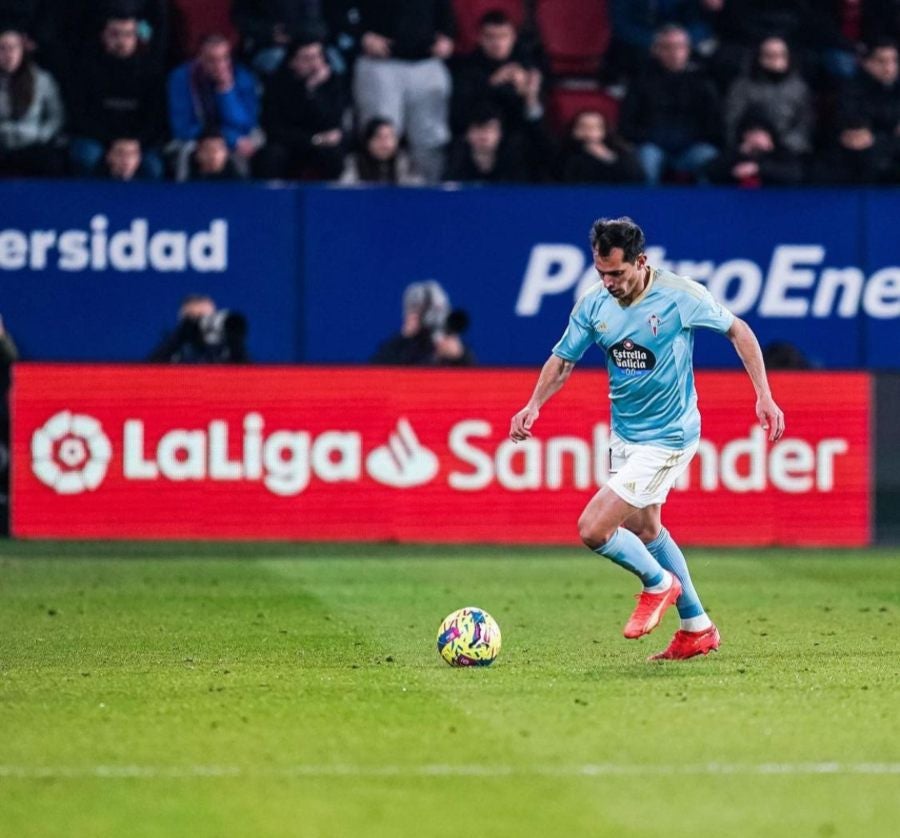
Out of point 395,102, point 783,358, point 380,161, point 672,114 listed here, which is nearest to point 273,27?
point 395,102

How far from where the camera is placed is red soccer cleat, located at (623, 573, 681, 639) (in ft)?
33.0

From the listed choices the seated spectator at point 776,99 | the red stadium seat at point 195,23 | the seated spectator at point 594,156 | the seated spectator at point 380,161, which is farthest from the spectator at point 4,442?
the seated spectator at point 776,99

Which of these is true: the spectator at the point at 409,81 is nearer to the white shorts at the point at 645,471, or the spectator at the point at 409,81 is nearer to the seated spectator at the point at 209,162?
the seated spectator at the point at 209,162

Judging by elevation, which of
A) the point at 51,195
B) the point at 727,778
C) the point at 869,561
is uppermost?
the point at 51,195

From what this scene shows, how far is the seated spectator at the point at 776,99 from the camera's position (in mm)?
19547

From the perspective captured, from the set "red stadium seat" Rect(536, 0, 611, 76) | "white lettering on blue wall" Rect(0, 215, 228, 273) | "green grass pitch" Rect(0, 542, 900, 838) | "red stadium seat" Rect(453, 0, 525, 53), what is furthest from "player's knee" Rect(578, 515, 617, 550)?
"red stadium seat" Rect(536, 0, 611, 76)

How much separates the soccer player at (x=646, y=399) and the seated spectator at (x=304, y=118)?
30.1 feet

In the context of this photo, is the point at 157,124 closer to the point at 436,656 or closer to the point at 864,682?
the point at 436,656

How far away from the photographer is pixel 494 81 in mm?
19266

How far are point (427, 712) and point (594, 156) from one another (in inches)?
441

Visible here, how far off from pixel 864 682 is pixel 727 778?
249 cm

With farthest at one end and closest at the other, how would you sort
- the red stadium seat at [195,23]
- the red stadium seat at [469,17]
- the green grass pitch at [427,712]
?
the red stadium seat at [469,17] → the red stadium seat at [195,23] → the green grass pitch at [427,712]

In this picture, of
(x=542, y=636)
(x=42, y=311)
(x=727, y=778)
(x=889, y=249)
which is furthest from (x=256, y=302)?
(x=727, y=778)

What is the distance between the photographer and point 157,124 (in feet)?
63.3
